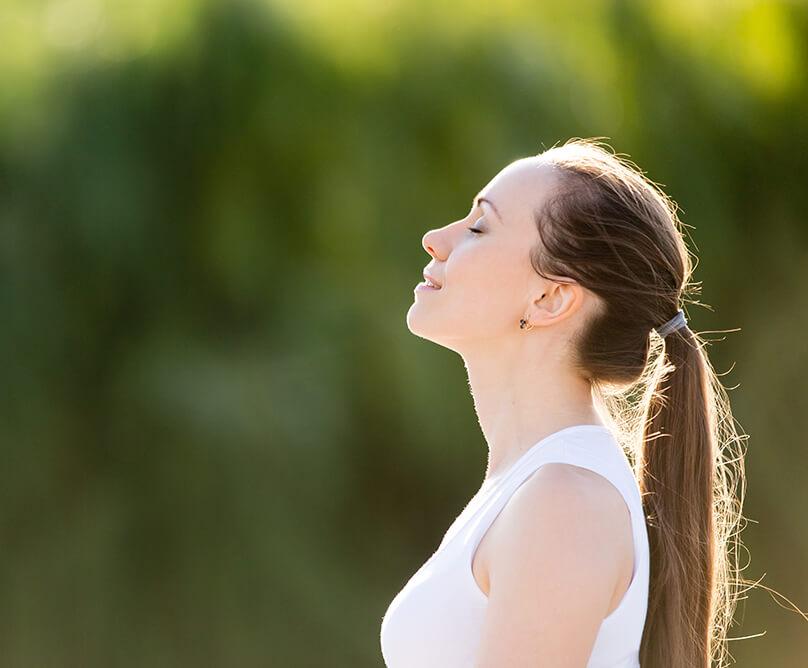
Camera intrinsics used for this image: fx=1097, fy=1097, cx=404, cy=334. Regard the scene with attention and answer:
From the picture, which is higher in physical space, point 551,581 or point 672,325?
point 672,325

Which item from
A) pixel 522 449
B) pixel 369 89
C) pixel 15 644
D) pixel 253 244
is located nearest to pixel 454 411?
pixel 253 244

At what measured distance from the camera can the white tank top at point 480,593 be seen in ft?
2.88

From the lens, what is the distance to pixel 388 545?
289cm

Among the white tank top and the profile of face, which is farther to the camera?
the profile of face

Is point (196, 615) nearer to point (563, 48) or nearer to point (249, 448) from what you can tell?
point (249, 448)

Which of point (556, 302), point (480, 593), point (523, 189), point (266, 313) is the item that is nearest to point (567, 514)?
point (480, 593)

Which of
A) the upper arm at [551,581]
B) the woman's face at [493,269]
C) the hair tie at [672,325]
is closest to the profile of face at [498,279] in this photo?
the woman's face at [493,269]

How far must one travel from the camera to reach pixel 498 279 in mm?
1017

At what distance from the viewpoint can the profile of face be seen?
3.29ft

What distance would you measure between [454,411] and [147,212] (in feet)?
3.18

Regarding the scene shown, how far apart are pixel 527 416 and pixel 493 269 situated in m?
0.14

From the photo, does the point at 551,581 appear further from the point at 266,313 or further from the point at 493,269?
the point at 266,313

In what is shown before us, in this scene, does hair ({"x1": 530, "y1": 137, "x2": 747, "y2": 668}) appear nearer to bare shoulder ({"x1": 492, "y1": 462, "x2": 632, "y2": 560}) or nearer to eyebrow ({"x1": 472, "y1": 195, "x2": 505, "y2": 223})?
eyebrow ({"x1": 472, "y1": 195, "x2": 505, "y2": 223})

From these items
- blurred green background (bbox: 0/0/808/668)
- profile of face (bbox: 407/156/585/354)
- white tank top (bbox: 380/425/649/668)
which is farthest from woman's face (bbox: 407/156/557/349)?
blurred green background (bbox: 0/0/808/668)
